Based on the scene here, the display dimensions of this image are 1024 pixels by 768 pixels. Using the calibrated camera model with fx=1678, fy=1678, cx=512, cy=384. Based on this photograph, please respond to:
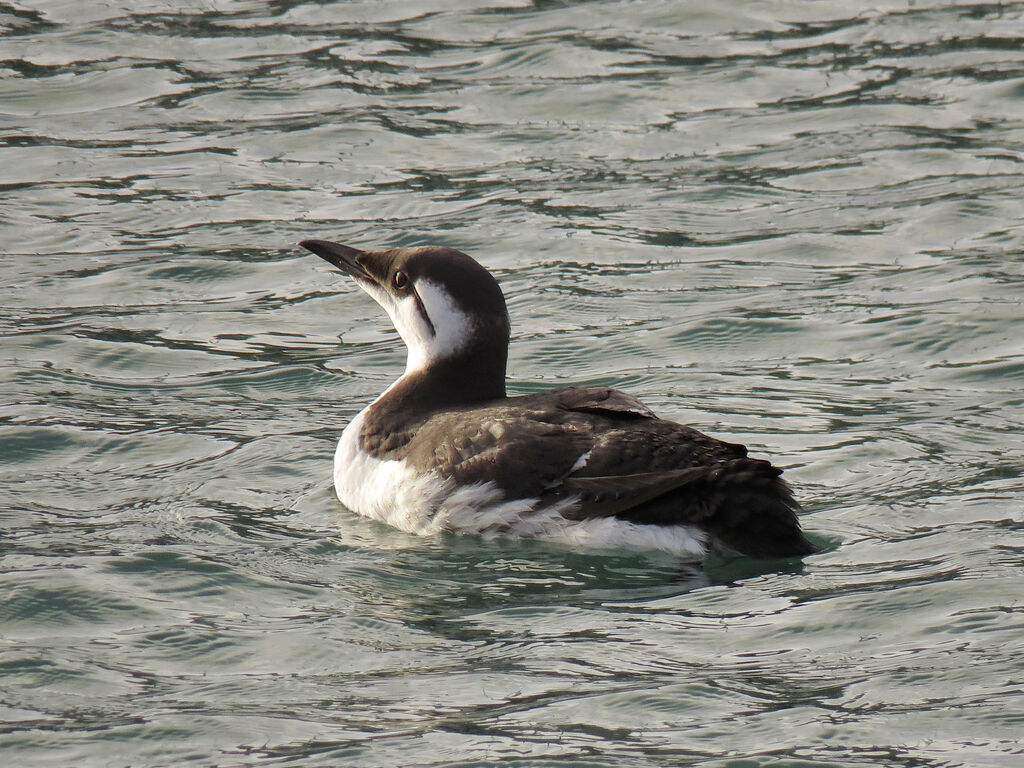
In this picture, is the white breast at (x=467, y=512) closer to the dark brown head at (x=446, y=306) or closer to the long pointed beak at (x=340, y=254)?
the dark brown head at (x=446, y=306)

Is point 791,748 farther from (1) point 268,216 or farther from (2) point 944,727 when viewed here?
(1) point 268,216

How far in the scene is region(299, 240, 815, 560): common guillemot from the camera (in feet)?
20.9

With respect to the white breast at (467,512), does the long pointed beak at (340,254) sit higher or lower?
higher

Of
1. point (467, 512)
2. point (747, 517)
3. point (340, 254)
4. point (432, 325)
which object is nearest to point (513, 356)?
point (340, 254)

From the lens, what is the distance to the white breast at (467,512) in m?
6.41

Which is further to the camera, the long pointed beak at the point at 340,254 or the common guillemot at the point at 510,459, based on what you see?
the long pointed beak at the point at 340,254

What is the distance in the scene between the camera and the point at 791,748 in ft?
16.0

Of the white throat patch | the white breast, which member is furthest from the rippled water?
the white throat patch

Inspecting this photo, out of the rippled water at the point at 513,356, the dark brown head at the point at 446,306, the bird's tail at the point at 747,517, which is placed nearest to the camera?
the rippled water at the point at 513,356

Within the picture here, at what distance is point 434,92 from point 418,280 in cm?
628

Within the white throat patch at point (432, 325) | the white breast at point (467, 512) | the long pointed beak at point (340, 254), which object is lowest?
the white breast at point (467, 512)

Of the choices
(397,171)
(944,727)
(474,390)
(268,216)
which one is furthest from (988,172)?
(944,727)

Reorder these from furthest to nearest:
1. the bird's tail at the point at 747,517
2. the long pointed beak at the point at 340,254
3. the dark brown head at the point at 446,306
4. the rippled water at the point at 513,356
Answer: the long pointed beak at the point at 340,254 → the dark brown head at the point at 446,306 → the bird's tail at the point at 747,517 → the rippled water at the point at 513,356

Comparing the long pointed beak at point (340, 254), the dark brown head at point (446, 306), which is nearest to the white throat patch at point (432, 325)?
the dark brown head at point (446, 306)
